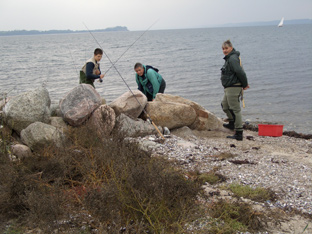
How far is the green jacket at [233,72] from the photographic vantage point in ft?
25.5

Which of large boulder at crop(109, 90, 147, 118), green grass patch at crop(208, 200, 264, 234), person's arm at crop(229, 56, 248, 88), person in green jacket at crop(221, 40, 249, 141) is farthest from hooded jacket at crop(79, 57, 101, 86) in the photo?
green grass patch at crop(208, 200, 264, 234)

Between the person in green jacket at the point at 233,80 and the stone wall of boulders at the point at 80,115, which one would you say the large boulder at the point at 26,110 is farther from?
the person in green jacket at the point at 233,80

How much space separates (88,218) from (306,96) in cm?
1520

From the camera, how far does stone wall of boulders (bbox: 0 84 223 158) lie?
6328 mm

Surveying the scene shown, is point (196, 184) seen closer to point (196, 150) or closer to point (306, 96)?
point (196, 150)

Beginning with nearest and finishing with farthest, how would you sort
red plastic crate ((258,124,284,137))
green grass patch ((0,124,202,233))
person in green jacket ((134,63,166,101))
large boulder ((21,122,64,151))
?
green grass patch ((0,124,202,233)) → large boulder ((21,122,64,151)) → person in green jacket ((134,63,166,101)) → red plastic crate ((258,124,284,137))

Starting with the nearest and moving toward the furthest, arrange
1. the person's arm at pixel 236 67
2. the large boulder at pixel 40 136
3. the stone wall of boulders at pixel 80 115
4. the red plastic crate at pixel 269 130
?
the large boulder at pixel 40 136, the stone wall of boulders at pixel 80 115, the person's arm at pixel 236 67, the red plastic crate at pixel 269 130

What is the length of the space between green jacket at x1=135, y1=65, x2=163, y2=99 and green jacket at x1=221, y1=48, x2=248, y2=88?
1.92m

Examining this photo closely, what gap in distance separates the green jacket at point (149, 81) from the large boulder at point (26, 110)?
9.03ft

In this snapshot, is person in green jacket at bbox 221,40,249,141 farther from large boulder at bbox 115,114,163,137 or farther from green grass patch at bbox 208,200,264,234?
green grass patch at bbox 208,200,264,234

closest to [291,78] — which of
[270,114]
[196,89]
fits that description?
[196,89]

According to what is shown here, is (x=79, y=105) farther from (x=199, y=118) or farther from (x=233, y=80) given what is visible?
(x=233, y=80)

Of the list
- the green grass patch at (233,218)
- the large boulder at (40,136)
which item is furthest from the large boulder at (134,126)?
the green grass patch at (233,218)

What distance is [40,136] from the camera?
6242 mm
